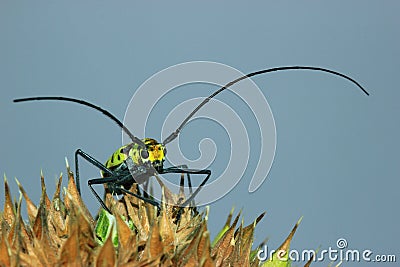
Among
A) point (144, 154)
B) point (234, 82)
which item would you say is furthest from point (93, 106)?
point (234, 82)

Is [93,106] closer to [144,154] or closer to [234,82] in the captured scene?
[144,154]

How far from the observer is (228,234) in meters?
1.21

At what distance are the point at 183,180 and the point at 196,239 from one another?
39cm

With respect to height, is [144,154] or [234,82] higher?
[234,82]

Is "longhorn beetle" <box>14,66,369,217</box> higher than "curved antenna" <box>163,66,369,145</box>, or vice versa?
"curved antenna" <box>163,66,369,145</box>

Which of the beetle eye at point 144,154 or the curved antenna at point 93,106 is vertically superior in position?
the curved antenna at point 93,106

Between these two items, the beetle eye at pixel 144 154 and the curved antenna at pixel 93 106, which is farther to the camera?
the beetle eye at pixel 144 154

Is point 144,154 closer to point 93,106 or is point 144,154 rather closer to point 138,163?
point 138,163

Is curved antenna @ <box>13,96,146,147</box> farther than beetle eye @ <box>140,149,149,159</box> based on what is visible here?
No

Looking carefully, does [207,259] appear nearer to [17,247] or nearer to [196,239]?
[196,239]

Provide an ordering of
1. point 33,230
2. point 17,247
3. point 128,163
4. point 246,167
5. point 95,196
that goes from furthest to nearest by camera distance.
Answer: point 128,163, point 95,196, point 246,167, point 33,230, point 17,247

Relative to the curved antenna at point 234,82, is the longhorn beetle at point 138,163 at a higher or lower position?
lower

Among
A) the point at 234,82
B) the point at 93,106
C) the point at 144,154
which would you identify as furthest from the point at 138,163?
the point at 234,82

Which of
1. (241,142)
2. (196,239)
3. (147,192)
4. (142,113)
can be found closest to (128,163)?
Answer: (147,192)
